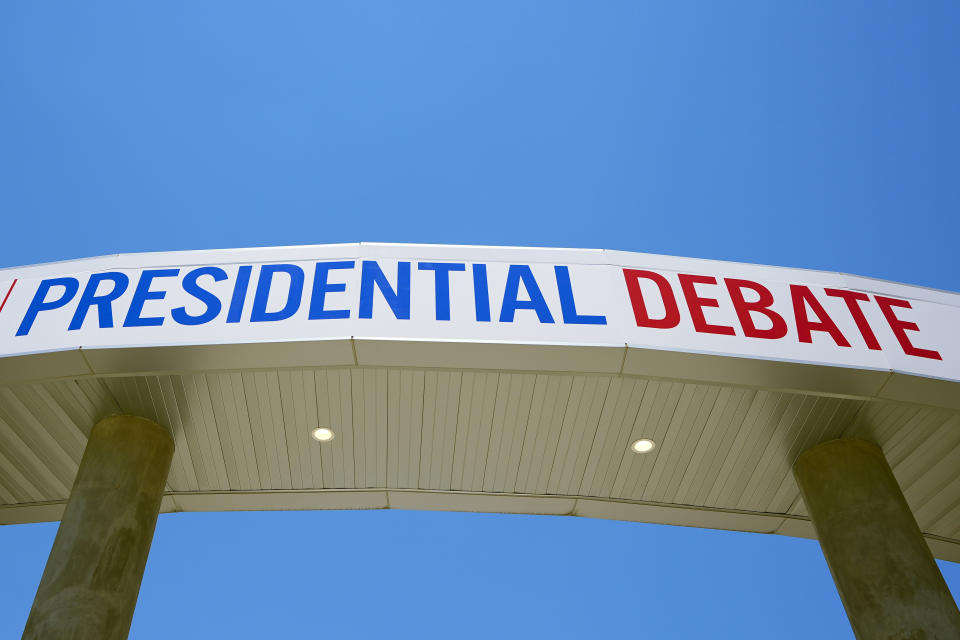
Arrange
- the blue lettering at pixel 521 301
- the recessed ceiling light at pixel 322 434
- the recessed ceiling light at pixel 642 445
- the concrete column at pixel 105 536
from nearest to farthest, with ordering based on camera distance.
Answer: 1. the concrete column at pixel 105 536
2. the blue lettering at pixel 521 301
3. the recessed ceiling light at pixel 322 434
4. the recessed ceiling light at pixel 642 445

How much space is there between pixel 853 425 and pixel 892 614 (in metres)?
2.07

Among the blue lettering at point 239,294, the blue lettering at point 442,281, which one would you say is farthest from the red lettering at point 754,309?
the blue lettering at point 239,294

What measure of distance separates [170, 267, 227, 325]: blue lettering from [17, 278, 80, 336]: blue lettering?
112 cm

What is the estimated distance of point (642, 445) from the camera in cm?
1029

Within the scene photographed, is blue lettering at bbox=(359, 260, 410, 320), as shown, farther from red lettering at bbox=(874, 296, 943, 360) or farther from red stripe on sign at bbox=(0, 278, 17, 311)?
red lettering at bbox=(874, 296, 943, 360)

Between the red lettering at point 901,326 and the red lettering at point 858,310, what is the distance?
204 mm

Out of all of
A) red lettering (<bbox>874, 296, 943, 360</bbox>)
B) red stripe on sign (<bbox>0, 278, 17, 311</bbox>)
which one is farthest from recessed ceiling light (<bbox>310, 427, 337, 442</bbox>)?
red lettering (<bbox>874, 296, 943, 360</bbox>)

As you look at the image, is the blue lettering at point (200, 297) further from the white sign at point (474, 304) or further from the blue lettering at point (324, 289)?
the blue lettering at point (324, 289)

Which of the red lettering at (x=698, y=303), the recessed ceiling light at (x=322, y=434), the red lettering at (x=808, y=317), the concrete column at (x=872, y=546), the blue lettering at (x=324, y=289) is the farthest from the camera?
the recessed ceiling light at (x=322, y=434)

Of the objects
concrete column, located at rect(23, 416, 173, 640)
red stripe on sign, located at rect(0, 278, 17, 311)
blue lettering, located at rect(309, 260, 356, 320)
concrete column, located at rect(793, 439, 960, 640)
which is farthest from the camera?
red stripe on sign, located at rect(0, 278, 17, 311)

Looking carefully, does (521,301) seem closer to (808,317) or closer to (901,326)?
(808,317)

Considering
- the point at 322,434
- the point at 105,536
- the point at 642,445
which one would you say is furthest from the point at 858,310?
the point at 105,536

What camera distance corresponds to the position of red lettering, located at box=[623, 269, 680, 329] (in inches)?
348

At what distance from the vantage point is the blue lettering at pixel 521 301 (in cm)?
880
